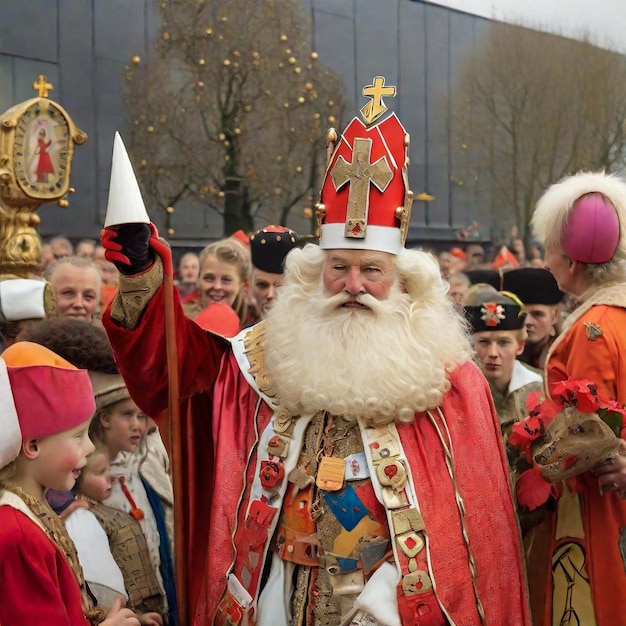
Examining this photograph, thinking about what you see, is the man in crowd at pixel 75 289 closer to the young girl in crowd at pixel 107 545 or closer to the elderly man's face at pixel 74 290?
the elderly man's face at pixel 74 290

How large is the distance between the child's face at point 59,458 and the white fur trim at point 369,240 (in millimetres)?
1259

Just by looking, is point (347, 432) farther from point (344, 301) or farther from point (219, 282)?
point (219, 282)

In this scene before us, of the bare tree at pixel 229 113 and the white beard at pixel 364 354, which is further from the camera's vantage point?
the bare tree at pixel 229 113

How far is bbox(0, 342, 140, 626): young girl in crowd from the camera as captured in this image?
8.14 ft

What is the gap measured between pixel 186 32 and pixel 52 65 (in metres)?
1.80

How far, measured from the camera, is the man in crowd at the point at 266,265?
5664 mm

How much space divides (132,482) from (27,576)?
1383mm

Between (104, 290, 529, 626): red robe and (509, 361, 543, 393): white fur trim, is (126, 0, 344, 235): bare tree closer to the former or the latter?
(509, 361, 543, 393): white fur trim

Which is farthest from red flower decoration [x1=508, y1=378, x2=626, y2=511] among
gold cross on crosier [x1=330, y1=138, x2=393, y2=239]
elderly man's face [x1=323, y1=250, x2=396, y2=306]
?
gold cross on crosier [x1=330, y1=138, x2=393, y2=239]

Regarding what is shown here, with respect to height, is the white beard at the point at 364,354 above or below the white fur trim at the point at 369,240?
below

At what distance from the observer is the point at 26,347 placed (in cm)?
277

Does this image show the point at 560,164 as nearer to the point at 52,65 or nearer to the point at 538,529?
the point at 52,65

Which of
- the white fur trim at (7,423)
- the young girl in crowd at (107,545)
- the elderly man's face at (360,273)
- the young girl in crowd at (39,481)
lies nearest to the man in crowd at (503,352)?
the elderly man's face at (360,273)

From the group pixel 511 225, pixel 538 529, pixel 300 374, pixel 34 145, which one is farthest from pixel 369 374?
pixel 511 225
